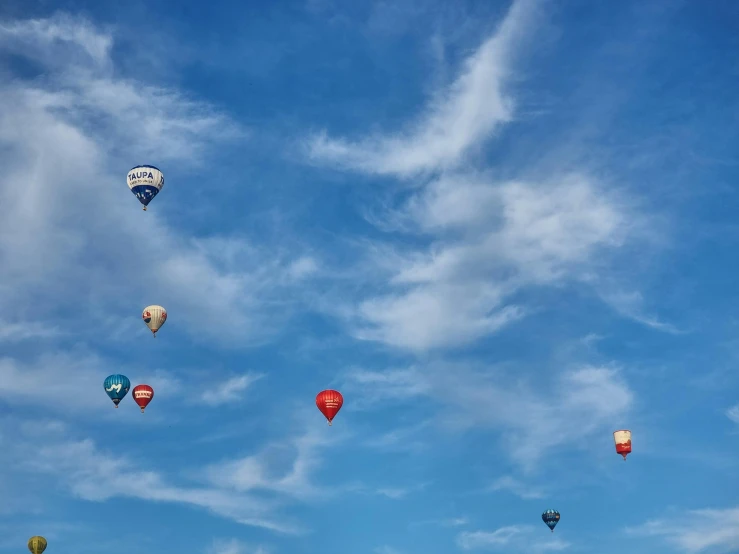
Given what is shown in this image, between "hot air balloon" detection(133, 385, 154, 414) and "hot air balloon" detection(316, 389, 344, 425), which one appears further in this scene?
"hot air balloon" detection(133, 385, 154, 414)

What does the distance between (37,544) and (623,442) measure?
8816cm

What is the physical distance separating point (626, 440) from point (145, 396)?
236ft

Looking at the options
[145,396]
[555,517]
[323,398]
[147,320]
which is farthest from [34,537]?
[555,517]

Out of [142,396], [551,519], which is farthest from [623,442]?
[142,396]

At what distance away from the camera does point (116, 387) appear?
15412cm

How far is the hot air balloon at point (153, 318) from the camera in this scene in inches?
6083

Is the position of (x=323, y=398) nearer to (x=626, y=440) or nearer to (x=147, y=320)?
(x=147, y=320)

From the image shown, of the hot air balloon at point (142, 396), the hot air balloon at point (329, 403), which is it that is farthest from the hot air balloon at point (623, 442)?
the hot air balloon at point (142, 396)

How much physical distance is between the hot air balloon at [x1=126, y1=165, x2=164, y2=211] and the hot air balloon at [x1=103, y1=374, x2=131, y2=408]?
24988 millimetres

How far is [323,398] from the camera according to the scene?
14638 centimetres

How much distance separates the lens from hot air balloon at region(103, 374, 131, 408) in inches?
6058

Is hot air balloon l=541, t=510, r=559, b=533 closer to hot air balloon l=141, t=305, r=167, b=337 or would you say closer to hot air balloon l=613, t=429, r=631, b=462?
hot air balloon l=613, t=429, r=631, b=462

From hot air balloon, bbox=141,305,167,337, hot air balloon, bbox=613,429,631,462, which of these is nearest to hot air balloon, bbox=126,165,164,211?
hot air balloon, bbox=141,305,167,337

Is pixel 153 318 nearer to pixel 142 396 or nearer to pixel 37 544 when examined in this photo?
pixel 142 396
